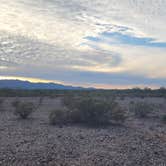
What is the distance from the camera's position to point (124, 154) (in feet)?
60.5

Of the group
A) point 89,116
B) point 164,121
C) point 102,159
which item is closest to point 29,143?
point 102,159

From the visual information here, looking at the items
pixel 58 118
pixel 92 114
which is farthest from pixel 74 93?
pixel 58 118

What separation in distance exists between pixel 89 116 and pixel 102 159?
528 inches

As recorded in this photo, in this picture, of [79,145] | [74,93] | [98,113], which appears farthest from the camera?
[74,93]

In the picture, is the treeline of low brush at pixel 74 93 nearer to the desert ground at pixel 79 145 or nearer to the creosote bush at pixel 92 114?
the creosote bush at pixel 92 114

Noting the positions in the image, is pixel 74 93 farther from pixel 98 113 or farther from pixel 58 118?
pixel 58 118

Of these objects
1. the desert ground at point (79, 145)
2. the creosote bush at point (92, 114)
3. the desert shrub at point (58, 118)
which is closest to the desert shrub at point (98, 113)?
the creosote bush at point (92, 114)

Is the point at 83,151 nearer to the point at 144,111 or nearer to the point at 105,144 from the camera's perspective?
the point at 105,144

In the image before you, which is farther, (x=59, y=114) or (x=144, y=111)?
(x=144, y=111)

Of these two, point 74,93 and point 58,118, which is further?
point 74,93

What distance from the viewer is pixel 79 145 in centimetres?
2038

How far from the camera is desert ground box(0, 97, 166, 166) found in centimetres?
1680

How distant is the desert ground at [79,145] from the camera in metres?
16.8

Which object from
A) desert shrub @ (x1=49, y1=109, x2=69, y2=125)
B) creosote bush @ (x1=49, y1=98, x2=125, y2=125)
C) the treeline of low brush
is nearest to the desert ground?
desert shrub @ (x1=49, y1=109, x2=69, y2=125)
